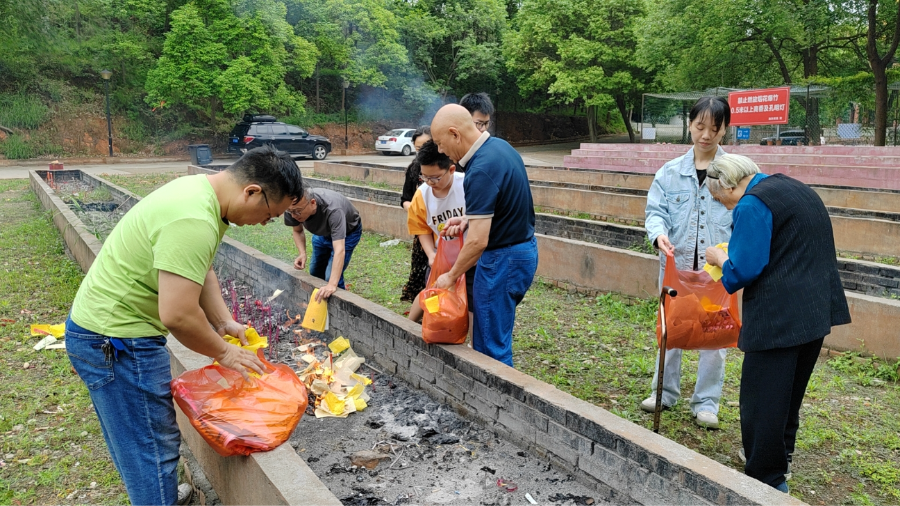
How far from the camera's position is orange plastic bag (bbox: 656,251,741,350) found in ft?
11.5

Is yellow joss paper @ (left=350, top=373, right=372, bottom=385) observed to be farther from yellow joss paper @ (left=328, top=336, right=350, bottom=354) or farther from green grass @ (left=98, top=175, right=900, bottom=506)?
green grass @ (left=98, top=175, right=900, bottom=506)

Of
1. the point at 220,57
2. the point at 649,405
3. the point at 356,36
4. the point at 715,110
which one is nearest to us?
the point at 715,110

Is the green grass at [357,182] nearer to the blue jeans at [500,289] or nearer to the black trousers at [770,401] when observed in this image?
the blue jeans at [500,289]

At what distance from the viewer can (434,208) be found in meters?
4.34

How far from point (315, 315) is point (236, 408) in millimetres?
2368

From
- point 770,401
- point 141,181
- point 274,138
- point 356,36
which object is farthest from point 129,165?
point 770,401

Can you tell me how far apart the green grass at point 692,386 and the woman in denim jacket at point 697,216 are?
0.92 feet

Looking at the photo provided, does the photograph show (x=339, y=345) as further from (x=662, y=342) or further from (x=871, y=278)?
(x=871, y=278)

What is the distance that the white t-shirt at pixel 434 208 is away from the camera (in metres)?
4.28

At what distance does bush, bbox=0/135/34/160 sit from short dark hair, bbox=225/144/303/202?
27.3m

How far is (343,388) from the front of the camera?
431 cm

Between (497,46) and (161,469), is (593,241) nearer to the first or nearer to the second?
(161,469)

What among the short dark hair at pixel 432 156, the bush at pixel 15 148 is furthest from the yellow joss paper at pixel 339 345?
the bush at pixel 15 148

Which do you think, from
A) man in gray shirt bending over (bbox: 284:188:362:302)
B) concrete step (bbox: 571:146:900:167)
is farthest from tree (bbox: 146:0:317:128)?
man in gray shirt bending over (bbox: 284:188:362:302)
